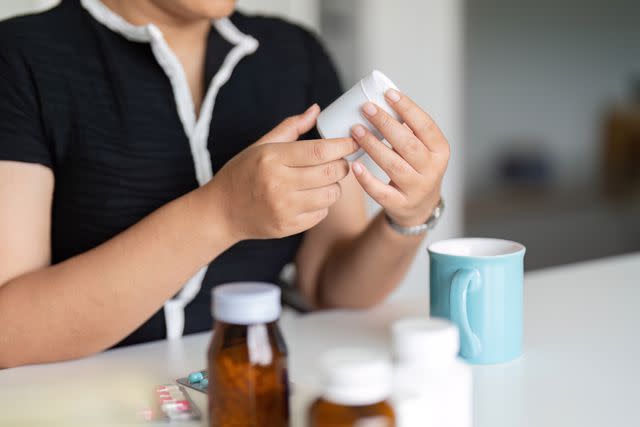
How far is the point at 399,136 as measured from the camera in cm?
74

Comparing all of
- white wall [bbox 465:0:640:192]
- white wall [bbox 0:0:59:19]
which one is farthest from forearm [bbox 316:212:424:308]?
white wall [bbox 465:0:640:192]

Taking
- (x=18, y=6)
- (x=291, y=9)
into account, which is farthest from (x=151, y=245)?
(x=291, y=9)

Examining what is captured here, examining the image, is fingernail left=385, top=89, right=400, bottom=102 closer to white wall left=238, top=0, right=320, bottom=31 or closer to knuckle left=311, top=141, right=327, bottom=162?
knuckle left=311, top=141, right=327, bottom=162

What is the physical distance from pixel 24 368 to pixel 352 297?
0.45m

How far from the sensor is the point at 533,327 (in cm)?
90

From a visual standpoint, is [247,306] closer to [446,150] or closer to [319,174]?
[319,174]

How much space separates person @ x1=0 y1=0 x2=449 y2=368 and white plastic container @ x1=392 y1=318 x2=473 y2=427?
0.27m

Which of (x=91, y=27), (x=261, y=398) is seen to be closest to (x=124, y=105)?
(x=91, y=27)

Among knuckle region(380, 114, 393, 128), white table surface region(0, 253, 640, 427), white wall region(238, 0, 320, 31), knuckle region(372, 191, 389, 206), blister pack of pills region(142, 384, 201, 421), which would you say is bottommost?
white table surface region(0, 253, 640, 427)

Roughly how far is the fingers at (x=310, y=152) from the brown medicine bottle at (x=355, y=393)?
285 millimetres

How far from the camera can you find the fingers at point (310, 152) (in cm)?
70

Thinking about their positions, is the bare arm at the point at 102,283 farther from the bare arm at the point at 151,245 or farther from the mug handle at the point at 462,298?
the mug handle at the point at 462,298

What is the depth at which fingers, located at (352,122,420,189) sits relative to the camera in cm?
73

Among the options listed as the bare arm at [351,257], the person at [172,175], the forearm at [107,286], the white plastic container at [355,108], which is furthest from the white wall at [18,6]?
the white plastic container at [355,108]
